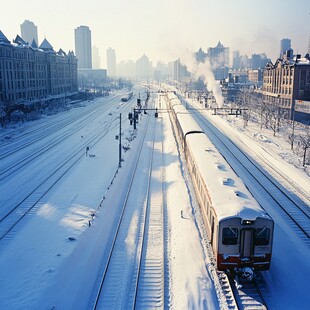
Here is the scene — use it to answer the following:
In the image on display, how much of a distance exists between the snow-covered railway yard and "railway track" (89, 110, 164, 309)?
46 millimetres

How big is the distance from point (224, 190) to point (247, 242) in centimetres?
265

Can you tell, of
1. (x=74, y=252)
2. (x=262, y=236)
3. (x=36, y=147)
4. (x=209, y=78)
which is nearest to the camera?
(x=262, y=236)

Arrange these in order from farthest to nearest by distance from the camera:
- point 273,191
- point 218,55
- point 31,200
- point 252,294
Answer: point 218,55, point 273,191, point 31,200, point 252,294

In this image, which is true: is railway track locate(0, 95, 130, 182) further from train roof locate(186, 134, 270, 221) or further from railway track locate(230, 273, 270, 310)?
railway track locate(230, 273, 270, 310)

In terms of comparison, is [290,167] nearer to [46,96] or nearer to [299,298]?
[299,298]

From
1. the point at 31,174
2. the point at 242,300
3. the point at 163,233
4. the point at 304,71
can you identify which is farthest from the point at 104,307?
the point at 304,71

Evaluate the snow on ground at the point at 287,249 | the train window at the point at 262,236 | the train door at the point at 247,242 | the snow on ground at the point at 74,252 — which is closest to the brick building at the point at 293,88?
the snow on ground at the point at 287,249

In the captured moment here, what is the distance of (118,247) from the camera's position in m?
15.7

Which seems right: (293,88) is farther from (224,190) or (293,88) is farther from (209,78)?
(224,190)

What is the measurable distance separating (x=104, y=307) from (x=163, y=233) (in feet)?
18.9

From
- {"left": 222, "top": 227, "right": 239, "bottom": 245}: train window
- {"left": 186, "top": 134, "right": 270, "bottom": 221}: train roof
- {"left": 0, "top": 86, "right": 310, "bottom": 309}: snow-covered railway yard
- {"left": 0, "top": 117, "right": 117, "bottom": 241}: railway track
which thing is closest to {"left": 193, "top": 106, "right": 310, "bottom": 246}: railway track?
{"left": 0, "top": 86, "right": 310, "bottom": 309}: snow-covered railway yard

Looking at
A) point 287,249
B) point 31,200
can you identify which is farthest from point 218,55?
point 287,249

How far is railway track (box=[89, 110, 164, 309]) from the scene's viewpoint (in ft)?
39.8

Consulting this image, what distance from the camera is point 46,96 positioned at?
8006cm
